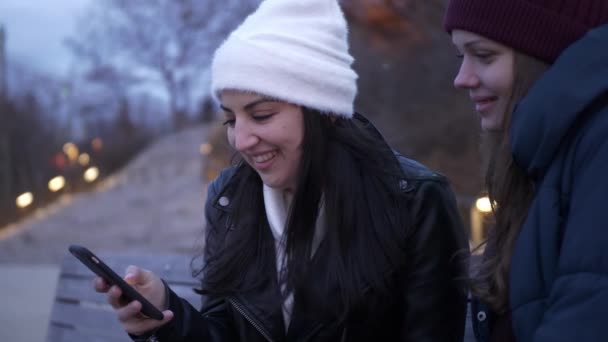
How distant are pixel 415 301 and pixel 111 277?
962 mm

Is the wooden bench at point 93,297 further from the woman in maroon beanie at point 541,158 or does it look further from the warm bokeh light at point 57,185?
the warm bokeh light at point 57,185

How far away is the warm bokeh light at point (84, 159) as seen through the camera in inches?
1072

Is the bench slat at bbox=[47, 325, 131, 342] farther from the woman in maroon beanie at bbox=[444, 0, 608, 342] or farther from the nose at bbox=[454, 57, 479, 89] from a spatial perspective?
the nose at bbox=[454, 57, 479, 89]

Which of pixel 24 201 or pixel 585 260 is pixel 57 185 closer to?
pixel 24 201

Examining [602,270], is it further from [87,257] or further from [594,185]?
[87,257]

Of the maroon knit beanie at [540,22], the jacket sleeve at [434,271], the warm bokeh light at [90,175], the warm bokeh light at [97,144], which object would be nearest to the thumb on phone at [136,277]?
the jacket sleeve at [434,271]

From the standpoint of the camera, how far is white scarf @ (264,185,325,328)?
2.71 metres

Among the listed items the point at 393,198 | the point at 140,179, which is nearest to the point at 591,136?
the point at 393,198

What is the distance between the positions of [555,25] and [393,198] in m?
0.91

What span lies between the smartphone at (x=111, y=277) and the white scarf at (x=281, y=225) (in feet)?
1.52

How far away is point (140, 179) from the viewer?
21.6 meters

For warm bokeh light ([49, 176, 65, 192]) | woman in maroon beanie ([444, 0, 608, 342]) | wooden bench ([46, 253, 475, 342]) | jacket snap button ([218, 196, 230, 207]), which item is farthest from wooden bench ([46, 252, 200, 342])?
warm bokeh light ([49, 176, 65, 192])

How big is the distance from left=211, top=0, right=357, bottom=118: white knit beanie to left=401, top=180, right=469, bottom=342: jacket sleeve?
44 centimetres

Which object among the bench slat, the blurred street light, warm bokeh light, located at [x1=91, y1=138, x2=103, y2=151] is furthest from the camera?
warm bokeh light, located at [x1=91, y1=138, x2=103, y2=151]
